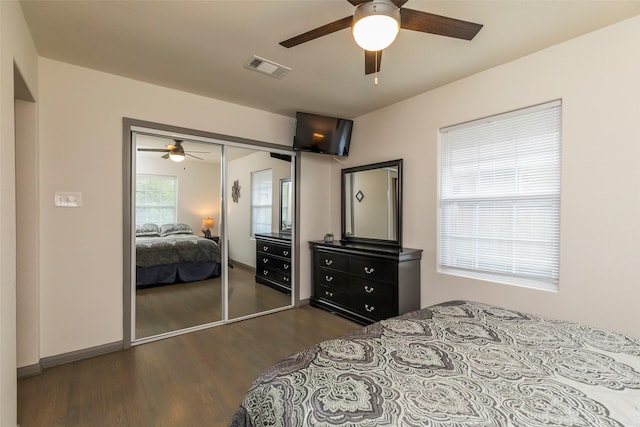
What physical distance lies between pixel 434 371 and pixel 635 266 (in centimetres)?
186

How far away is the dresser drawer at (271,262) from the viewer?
13.0 feet

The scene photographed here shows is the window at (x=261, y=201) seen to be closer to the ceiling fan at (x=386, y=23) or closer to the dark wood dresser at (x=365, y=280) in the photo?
the dark wood dresser at (x=365, y=280)

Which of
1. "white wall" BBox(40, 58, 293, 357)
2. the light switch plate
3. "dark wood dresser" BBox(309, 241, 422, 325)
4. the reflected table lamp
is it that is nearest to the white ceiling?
"white wall" BBox(40, 58, 293, 357)

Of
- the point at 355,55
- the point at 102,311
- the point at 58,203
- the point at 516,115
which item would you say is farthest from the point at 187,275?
the point at 516,115

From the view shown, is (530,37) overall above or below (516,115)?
above

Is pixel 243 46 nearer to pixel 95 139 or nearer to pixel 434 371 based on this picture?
pixel 95 139

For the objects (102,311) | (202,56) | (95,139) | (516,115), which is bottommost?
(102,311)

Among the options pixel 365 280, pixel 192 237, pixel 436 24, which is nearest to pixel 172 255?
pixel 192 237

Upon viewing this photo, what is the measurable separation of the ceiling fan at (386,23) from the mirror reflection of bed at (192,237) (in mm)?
2056

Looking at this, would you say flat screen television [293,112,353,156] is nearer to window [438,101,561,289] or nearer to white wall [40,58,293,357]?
window [438,101,561,289]

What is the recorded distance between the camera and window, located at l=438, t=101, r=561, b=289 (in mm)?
2404

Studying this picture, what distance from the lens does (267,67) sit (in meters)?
2.67

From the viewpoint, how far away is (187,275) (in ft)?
11.8

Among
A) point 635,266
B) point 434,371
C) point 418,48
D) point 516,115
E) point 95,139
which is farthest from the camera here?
point 95,139
